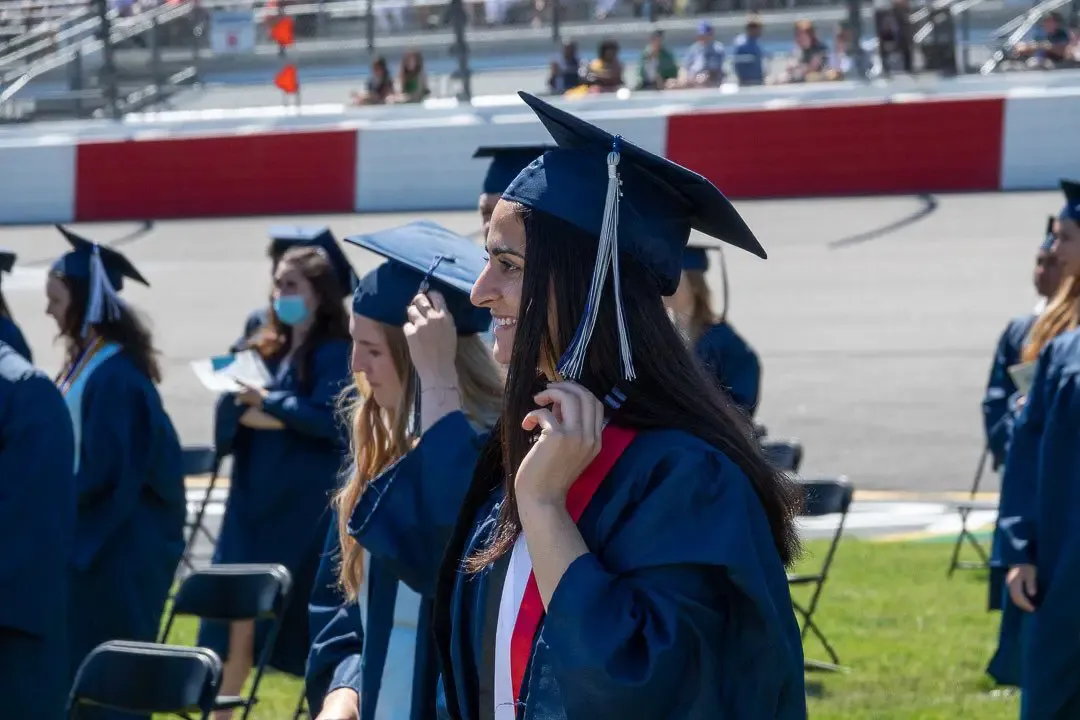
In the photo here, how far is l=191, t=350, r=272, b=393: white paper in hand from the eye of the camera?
6602mm

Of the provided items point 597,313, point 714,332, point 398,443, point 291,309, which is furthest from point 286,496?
point 597,313

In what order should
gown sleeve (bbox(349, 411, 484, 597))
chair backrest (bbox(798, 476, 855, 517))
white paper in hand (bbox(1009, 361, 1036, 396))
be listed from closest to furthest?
gown sleeve (bbox(349, 411, 484, 597)) < white paper in hand (bbox(1009, 361, 1036, 396)) < chair backrest (bbox(798, 476, 855, 517))

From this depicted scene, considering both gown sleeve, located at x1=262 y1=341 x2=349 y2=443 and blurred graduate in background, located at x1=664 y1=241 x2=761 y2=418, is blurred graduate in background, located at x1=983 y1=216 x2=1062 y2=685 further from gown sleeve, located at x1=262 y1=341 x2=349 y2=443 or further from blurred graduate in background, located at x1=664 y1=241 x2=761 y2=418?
gown sleeve, located at x1=262 y1=341 x2=349 y2=443

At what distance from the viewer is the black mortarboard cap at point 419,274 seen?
147 inches

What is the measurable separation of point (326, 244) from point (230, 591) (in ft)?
5.53

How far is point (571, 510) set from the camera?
2.29 meters

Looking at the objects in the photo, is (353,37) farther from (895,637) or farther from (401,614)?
(401,614)

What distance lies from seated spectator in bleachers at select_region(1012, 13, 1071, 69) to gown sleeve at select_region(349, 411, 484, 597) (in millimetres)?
14227

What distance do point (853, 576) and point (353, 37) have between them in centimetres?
1290

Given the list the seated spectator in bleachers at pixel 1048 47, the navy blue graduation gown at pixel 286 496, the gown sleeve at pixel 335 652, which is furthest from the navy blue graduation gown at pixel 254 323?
the seated spectator in bleachers at pixel 1048 47

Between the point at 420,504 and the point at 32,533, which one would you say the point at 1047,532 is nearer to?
the point at 420,504

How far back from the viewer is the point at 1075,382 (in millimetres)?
4781

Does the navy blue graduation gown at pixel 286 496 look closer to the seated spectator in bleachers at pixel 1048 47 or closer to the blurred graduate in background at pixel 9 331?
the blurred graduate in background at pixel 9 331

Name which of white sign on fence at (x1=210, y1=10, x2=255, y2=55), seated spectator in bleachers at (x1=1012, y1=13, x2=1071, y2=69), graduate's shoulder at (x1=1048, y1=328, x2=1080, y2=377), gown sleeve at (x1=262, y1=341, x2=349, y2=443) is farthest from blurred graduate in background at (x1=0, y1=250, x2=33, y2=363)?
white sign on fence at (x1=210, y1=10, x2=255, y2=55)
